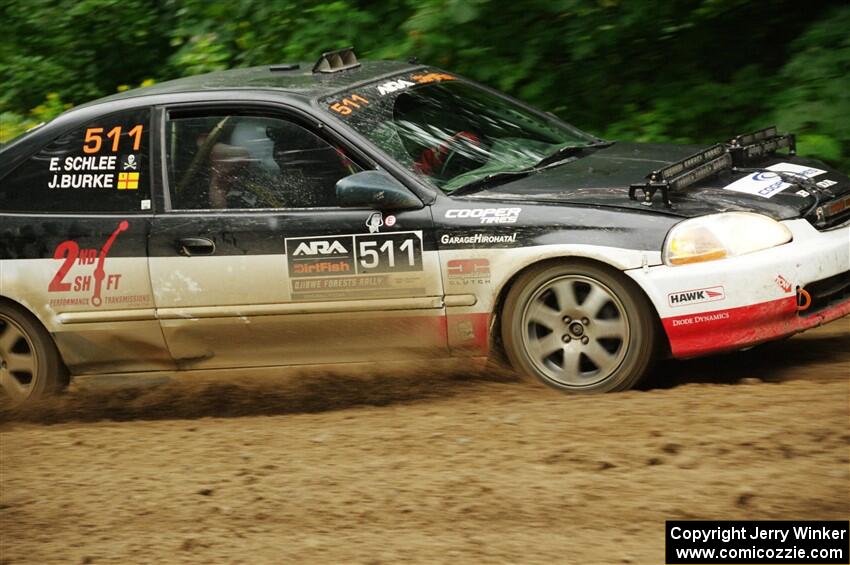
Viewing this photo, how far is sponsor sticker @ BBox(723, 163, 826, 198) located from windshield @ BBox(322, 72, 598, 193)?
1.03 m

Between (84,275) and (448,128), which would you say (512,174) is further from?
(84,275)

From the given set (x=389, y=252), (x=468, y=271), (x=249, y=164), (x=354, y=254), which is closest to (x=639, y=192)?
(x=468, y=271)

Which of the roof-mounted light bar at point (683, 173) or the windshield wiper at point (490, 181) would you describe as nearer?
the roof-mounted light bar at point (683, 173)

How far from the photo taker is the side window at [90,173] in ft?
20.1

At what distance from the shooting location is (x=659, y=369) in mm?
5906

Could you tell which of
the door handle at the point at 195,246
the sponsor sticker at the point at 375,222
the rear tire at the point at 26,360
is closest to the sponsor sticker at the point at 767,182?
the sponsor sticker at the point at 375,222

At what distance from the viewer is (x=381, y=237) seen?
564 centimetres

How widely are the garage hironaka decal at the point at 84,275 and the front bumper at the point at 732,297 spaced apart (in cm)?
251

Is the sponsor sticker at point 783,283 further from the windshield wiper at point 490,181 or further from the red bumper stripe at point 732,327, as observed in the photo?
the windshield wiper at point 490,181

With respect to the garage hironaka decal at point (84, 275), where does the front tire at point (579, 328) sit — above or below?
below

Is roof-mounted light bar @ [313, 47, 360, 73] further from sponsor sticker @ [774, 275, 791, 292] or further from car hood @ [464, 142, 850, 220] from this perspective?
sponsor sticker @ [774, 275, 791, 292]

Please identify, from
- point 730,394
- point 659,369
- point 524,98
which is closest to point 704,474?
point 730,394

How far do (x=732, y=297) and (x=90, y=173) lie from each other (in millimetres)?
3164

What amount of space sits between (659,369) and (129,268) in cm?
258
